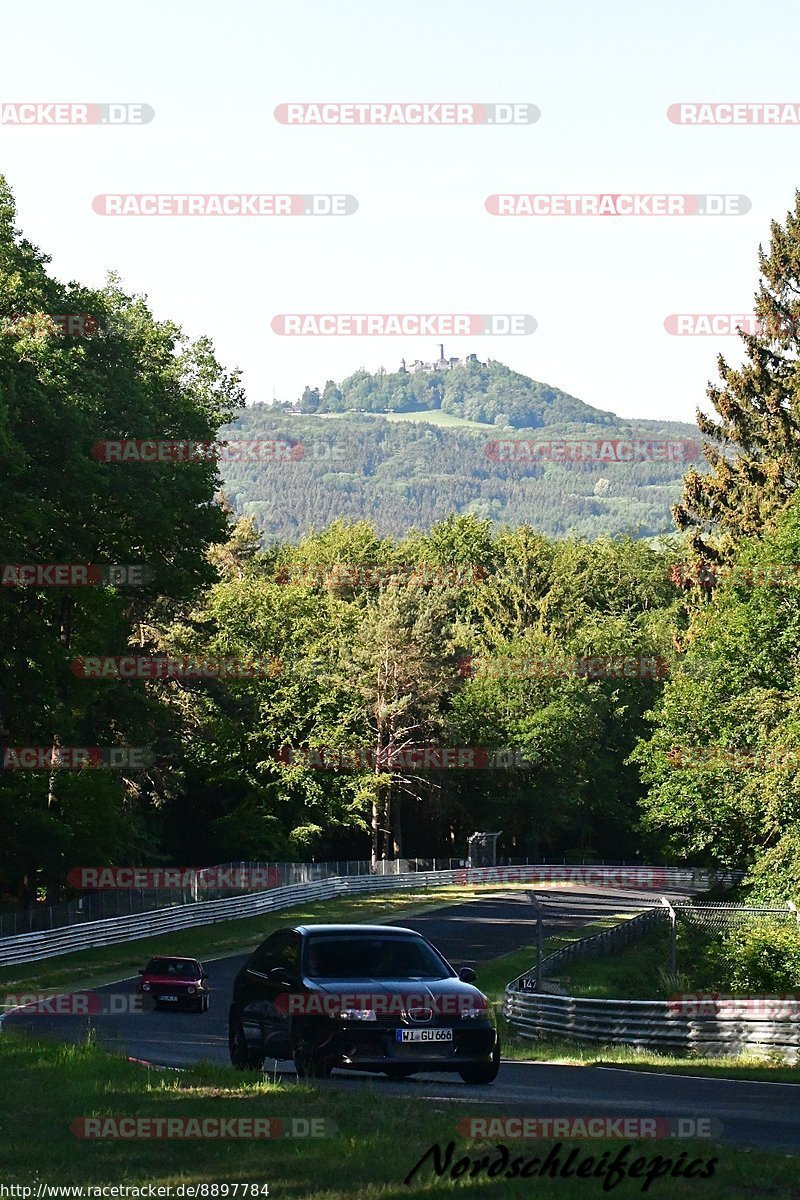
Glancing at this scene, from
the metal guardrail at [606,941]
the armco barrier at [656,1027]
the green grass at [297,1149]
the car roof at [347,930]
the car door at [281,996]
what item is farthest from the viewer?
the metal guardrail at [606,941]

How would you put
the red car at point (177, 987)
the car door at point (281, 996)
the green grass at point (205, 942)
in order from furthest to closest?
1. the green grass at point (205, 942)
2. the red car at point (177, 987)
3. the car door at point (281, 996)

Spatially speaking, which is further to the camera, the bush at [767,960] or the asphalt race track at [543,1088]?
the bush at [767,960]

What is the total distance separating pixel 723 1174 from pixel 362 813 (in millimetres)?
73896

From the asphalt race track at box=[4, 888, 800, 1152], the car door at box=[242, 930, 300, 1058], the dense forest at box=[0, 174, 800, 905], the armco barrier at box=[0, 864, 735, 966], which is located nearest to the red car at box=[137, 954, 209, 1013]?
the asphalt race track at box=[4, 888, 800, 1152]

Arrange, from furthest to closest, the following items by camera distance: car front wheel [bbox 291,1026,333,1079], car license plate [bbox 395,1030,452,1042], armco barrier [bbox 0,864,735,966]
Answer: armco barrier [bbox 0,864,735,966] → car front wheel [bbox 291,1026,333,1079] → car license plate [bbox 395,1030,452,1042]

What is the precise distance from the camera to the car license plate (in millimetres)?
14203

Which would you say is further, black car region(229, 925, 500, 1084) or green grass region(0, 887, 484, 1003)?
green grass region(0, 887, 484, 1003)

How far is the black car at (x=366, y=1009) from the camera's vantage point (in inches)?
560

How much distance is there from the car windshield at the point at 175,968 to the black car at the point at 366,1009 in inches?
605

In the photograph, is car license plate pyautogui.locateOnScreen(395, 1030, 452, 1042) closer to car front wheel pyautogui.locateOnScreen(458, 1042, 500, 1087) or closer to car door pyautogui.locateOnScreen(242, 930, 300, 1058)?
car front wheel pyautogui.locateOnScreen(458, 1042, 500, 1087)

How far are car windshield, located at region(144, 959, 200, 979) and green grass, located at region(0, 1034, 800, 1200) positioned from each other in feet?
59.2

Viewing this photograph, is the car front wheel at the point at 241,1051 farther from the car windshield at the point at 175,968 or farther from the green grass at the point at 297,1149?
the car windshield at the point at 175,968

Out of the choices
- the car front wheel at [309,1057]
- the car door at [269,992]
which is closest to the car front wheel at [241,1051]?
the car door at [269,992]

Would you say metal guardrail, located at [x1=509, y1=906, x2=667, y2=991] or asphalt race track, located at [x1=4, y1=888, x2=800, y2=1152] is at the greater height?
asphalt race track, located at [x1=4, y1=888, x2=800, y2=1152]
